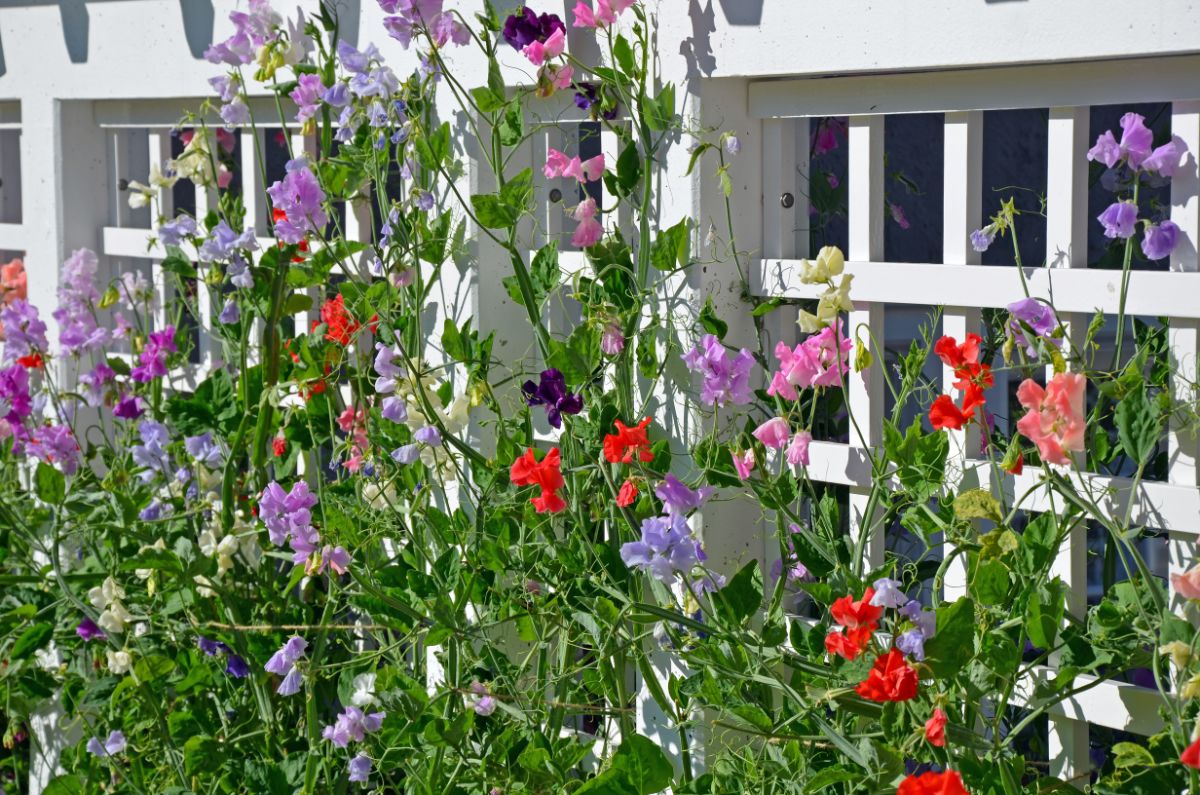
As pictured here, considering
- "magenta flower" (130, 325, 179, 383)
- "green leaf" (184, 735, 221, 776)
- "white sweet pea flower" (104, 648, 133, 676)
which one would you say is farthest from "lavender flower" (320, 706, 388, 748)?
"magenta flower" (130, 325, 179, 383)

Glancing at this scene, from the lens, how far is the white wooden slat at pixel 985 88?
1620 millimetres

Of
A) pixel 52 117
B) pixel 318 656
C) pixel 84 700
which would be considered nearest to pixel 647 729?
pixel 318 656

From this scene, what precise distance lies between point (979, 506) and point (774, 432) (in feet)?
1.07

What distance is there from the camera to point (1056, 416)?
1.49 metres

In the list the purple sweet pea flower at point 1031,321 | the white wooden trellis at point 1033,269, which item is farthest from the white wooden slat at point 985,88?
the purple sweet pea flower at point 1031,321

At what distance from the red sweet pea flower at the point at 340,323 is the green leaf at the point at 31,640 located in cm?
77

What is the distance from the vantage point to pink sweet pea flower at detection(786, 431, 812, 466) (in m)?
1.84

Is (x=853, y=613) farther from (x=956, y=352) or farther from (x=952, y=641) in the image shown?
(x=956, y=352)

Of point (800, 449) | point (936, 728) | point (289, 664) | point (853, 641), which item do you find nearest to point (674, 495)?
point (800, 449)

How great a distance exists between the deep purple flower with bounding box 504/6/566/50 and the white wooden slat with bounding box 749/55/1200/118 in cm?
28

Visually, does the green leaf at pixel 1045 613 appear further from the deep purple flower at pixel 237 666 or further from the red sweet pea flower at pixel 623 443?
the deep purple flower at pixel 237 666

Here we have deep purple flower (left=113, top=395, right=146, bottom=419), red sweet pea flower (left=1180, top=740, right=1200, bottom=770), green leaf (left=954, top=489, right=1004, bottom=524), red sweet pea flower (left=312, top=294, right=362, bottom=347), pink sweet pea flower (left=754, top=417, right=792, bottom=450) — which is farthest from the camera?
deep purple flower (left=113, top=395, right=146, bottom=419)

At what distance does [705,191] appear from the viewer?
2.05 m

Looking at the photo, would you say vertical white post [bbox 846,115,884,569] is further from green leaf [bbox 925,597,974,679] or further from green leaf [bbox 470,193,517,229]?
green leaf [bbox 470,193,517,229]
